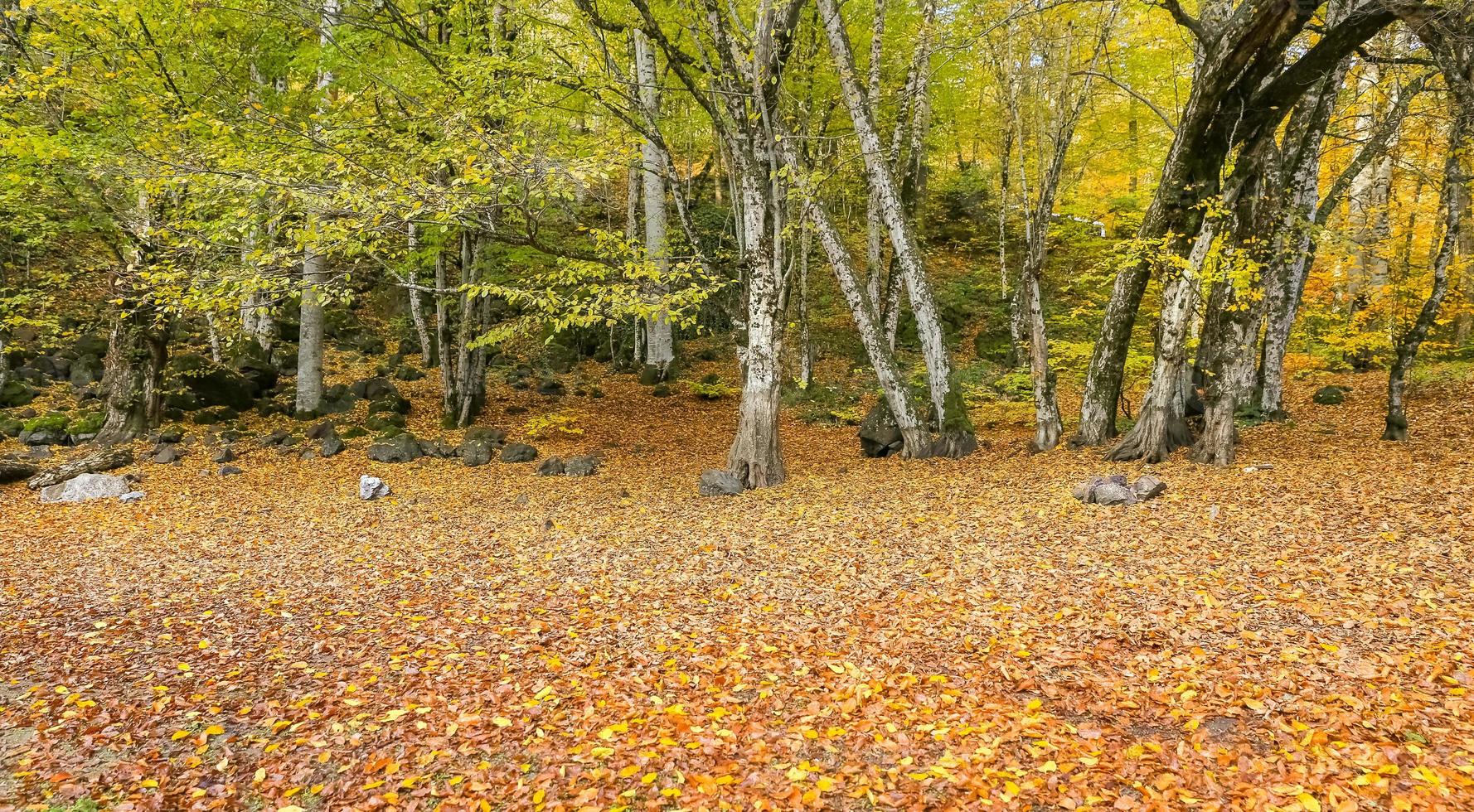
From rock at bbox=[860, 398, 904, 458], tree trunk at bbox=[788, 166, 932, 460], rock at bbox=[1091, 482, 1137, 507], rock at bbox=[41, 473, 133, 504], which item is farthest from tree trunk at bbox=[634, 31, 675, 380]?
rock at bbox=[41, 473, 133, 504]

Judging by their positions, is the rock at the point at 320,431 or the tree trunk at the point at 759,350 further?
the rock at the point at 320,431

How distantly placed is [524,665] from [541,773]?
55.0 inches

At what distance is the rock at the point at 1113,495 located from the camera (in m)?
7.94

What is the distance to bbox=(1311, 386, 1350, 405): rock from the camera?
13477 mm

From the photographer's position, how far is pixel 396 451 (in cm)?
1272

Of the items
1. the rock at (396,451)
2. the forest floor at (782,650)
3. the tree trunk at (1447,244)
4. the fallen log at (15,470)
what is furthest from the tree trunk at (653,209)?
the fallen log at (15,470)

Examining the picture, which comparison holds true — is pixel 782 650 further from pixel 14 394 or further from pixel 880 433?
pixel 14 394

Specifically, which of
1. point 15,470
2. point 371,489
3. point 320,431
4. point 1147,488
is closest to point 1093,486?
point 1147,488

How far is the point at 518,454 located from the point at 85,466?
253 inches

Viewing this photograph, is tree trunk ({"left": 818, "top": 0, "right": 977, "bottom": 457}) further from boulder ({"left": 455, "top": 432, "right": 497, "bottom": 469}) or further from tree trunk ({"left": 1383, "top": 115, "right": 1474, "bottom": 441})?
boulder ({"left": 455, "top": 432, "right": 497, "bottom": 469})

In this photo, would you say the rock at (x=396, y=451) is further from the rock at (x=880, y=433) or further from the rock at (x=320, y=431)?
the rock at (x=880, y=433)

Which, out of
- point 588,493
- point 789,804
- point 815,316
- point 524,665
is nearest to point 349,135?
point 588,493

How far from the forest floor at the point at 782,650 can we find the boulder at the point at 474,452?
10.4 ft

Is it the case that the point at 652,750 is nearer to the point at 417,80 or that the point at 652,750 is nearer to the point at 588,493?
the point at 588,493
